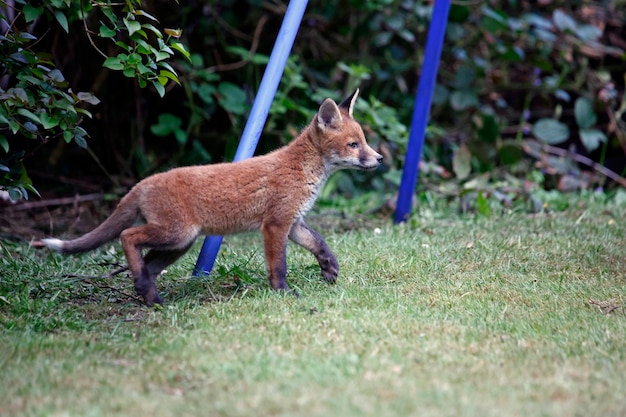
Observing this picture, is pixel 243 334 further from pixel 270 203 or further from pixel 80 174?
pixel 80 174

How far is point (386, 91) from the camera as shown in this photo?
9477mm

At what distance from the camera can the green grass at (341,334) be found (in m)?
3.10

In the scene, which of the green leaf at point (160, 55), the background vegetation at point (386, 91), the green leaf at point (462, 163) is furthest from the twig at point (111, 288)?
the green leaf at point (462, 163)

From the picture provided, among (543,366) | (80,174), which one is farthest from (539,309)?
(80,174)

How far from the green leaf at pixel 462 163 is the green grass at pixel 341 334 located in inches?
86.6

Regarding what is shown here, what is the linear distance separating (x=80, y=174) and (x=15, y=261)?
11.4 feet

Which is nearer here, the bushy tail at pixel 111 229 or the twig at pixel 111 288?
the bushy tail at pixel 111 229

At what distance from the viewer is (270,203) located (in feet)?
15.9

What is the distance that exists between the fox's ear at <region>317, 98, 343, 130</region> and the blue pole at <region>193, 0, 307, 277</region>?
47 centimetres

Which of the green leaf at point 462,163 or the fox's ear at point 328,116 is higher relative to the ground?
the fox's ear at point 328,116

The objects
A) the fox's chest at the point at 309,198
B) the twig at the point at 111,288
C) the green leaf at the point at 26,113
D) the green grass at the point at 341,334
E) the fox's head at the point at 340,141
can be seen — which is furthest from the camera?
the fox's head at the point at 340,141

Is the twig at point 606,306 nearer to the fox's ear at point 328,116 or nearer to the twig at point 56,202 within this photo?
the fox's ear at point 328,116

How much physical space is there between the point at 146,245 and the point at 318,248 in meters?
1.12

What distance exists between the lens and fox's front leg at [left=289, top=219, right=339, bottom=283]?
4969 mm
